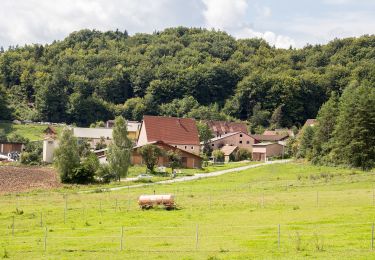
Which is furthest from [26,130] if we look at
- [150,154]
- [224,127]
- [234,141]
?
[150,154]

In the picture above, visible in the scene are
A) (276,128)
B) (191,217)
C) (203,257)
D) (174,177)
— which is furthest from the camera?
(276,128)

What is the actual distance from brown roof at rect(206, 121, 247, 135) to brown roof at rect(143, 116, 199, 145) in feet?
141

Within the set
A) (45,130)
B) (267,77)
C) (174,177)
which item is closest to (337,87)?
(267,77)

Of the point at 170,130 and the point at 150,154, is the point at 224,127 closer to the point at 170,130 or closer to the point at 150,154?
the point at 170,130

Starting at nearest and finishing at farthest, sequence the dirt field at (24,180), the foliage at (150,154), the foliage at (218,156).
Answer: the dirt field at (24,180) < the foliage at (150,154) < the foliage at (218,156)

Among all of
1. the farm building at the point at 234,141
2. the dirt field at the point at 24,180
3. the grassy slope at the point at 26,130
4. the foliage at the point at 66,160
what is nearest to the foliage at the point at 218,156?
the farm building at the point at 234,141

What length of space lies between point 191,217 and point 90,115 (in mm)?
138064

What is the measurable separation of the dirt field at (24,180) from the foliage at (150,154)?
11.4m

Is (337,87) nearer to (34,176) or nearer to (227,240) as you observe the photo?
(34,176)

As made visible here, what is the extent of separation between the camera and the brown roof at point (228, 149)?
366 ft

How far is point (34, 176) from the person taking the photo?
2901 inches

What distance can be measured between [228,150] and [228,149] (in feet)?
2.12

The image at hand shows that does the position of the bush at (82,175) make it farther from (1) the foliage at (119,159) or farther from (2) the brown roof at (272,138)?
(2) the brown roof at (272,138)

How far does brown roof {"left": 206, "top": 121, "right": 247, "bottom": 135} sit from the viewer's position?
146m
